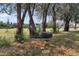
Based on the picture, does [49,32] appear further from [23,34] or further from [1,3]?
[1,3]

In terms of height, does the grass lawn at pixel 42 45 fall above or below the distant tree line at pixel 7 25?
below

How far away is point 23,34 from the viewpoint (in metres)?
1.67

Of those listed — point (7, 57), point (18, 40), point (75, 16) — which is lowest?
point (7, 57)

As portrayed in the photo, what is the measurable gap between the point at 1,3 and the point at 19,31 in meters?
0.25

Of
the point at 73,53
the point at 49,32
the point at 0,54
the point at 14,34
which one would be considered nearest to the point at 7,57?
the point at 0,54

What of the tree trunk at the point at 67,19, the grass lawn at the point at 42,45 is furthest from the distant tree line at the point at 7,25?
the tree trunk at the point at 67,19

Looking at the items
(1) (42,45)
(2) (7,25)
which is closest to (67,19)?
(1) (42,45)

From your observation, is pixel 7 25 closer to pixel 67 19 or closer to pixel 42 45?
pixel 42 45

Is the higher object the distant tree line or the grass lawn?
the distant tree line

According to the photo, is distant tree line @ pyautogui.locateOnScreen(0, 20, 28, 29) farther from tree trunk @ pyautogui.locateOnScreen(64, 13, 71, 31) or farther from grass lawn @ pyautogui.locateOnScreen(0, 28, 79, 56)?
tree trunk @ pyautogui.locateOnScreen(64, 13, 71, 31)

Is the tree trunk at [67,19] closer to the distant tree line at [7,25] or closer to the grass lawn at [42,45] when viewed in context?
the grass lawn at [42,45]

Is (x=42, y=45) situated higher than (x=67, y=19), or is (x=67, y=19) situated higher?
(x=67, y=19)

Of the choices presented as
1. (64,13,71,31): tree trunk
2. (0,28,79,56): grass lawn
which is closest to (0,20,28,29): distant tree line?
(0,28,79,56): grass lawn

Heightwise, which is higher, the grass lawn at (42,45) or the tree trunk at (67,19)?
the tree trunk at (67,19)
